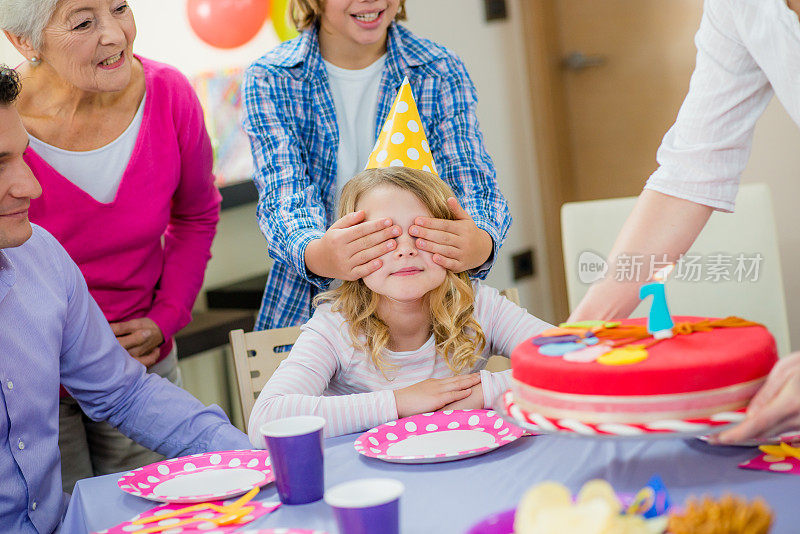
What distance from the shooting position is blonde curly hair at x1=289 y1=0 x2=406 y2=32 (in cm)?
186

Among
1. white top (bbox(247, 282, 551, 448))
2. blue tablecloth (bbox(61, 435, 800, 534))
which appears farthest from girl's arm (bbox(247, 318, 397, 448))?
blue tablecloth (bbox(61, 435, 800, 534))

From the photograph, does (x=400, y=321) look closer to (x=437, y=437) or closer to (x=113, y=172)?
(x=437, y=437)

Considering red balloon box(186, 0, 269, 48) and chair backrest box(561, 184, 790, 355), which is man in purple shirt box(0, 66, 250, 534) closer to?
chair backrest box(561, 184, 790, 355)

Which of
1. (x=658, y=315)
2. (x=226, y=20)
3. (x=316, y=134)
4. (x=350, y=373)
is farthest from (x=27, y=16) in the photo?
(x=658, y=315)

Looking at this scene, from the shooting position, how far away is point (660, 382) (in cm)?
85

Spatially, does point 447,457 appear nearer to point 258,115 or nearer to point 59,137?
point 258,115

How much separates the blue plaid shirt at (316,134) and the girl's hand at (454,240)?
111 millimetres

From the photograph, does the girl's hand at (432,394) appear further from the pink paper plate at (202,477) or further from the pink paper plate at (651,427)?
the pink paper plate at (651,427)

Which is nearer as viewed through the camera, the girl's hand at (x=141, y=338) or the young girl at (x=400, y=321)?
the young girl at (x=400, y=321)

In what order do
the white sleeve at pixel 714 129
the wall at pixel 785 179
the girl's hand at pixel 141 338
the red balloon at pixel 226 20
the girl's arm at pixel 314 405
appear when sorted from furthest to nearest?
the wall at pixel 785 179 → the red balloon at pixel 226 20 → the girl's hand at pixel 141 338 → the girl's arm at pixel 314 405 → the white sleeve at pixel 714 129

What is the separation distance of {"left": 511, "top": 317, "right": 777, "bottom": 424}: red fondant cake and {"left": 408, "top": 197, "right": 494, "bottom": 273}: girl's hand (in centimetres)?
64

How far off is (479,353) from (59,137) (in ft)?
3.21

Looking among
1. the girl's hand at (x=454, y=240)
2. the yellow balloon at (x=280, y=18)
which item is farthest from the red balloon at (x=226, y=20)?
the girl's hand at (x=454, y=240)

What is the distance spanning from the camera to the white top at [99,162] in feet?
5.95
